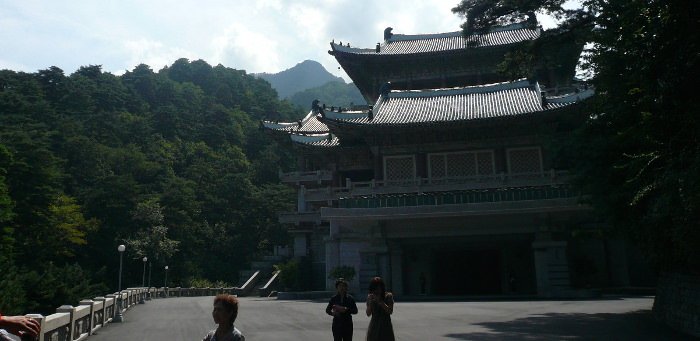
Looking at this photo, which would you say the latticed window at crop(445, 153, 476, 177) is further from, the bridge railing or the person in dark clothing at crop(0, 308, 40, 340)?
the person in dark clothing at crop(0, 308, 40, 340)

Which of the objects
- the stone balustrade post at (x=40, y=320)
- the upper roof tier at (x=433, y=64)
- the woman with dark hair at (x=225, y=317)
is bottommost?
the stone balustrade post at (x=40, y=320)

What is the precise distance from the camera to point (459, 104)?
30.6m

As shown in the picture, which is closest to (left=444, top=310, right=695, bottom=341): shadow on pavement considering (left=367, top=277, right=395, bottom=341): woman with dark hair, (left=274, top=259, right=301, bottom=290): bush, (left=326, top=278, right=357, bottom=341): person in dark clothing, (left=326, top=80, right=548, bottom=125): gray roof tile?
(left=326, top=278, right=357, bottom=341): person in dark clothing

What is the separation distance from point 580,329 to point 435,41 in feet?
104

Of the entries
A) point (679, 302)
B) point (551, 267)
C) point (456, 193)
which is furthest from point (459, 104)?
point (679, 302)

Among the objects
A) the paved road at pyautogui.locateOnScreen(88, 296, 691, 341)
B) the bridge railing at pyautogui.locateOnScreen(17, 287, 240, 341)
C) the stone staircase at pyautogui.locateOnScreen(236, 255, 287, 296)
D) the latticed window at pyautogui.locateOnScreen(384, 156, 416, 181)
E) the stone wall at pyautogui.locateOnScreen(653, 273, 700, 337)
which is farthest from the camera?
the stone staircase at pyautogui.locateOnScreen(236, 255, 287, 296)

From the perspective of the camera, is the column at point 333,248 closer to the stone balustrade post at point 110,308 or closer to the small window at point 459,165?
the small window at point 459,165

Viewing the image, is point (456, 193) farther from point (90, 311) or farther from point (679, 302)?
point (90, 311)

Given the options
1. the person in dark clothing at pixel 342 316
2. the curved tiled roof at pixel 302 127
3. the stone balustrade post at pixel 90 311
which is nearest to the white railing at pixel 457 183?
the curved tiled roof at pixel 302 127

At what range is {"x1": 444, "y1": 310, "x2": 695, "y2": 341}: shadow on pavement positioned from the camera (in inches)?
420

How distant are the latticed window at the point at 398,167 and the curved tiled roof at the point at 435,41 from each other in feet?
32.9

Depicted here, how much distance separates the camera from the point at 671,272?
13.0 m

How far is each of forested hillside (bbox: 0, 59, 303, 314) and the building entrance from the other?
701 inches

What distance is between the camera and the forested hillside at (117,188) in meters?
38.2
